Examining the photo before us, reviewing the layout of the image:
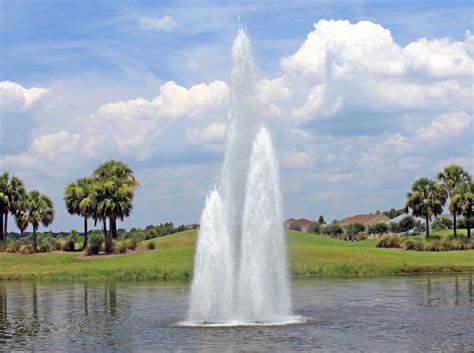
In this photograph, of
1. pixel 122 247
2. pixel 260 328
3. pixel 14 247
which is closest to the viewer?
pixel 260 328

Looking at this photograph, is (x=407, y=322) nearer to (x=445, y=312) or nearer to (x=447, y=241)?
(x=445, y=312)

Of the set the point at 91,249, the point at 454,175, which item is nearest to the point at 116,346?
the point at 91,249

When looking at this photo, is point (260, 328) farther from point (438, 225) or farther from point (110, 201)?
point (438, 225)

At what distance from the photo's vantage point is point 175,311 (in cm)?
4256

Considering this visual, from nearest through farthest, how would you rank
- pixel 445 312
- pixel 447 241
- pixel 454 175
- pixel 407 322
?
pixel 407 322
pixel 445 312
pixel 447 241
pixel 454 175

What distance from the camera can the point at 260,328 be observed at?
34.0 m

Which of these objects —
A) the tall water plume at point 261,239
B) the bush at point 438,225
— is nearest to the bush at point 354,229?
the bush at point 438,225

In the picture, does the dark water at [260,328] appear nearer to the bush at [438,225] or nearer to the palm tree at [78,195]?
the palm tree at [78,195]

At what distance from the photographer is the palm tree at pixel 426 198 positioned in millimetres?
102750

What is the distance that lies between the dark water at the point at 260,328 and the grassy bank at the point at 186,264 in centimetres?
1246

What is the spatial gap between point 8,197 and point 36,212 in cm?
533

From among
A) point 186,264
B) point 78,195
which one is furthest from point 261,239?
point 78,195

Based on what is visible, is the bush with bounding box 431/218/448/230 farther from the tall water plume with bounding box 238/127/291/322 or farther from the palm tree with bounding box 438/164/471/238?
the tall water plume with bounding box 238/127/291/322

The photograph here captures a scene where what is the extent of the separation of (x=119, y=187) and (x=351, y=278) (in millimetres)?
41097
